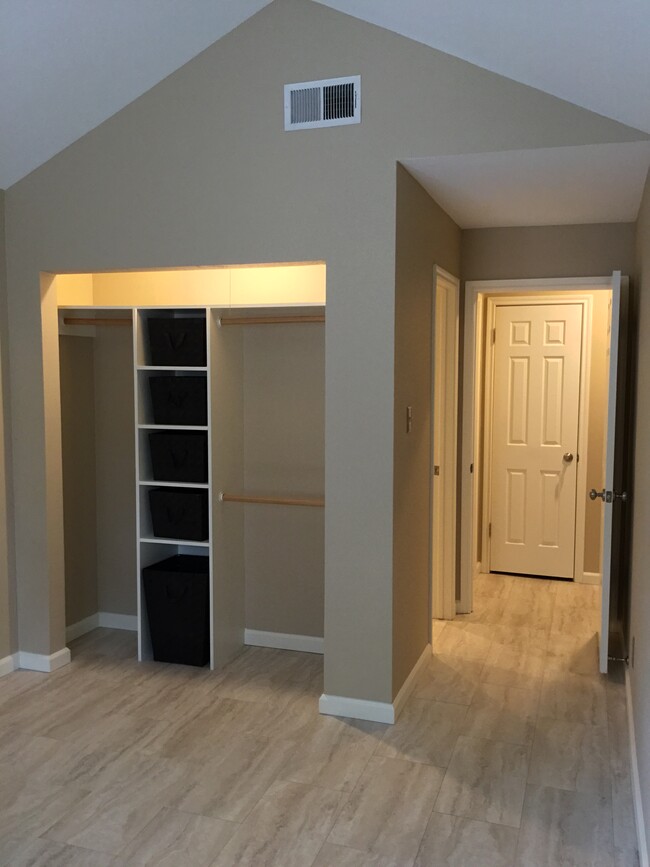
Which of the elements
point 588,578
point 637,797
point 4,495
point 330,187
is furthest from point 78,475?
point 588,578

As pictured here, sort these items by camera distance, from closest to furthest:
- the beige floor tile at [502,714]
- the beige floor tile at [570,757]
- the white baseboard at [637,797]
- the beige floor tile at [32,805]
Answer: the white baseboard at [637,797] < the beige floor tile at [32,805] < the beige floor tile at [570,757] < the beige floor tile at [502,714]

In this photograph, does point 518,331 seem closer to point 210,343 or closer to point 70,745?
point 210,343

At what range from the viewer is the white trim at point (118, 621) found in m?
4.58

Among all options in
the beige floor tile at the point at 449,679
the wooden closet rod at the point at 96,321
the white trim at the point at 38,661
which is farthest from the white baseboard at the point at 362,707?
the wooden closet rod at the point at 96,321

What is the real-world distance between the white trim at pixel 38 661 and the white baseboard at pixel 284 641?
0.99 metres

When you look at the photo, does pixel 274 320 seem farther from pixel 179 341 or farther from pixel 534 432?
pixel 534 432

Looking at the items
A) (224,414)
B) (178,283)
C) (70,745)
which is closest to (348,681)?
(70,745)

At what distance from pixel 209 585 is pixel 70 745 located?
101 cm

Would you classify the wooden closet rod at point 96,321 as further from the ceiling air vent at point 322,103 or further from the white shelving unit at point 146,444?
the ceiling air vent at point 322,103

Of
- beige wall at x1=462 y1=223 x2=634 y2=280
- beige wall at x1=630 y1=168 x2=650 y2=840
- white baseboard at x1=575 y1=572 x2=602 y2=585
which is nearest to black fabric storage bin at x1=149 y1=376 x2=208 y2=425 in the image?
beige wall at x1=462 y1=223 x2=634 y2=280

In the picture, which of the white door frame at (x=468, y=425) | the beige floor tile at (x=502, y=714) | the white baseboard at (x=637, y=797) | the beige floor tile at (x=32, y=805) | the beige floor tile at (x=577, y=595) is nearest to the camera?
the white baseboard at (x=637, y=797)

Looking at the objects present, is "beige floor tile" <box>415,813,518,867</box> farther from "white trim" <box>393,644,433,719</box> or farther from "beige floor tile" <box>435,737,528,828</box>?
"white trim" <box>393,644,433,719</box>

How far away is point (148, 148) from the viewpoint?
11.8ft

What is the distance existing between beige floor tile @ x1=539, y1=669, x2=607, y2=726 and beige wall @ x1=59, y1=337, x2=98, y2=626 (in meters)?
2.57
